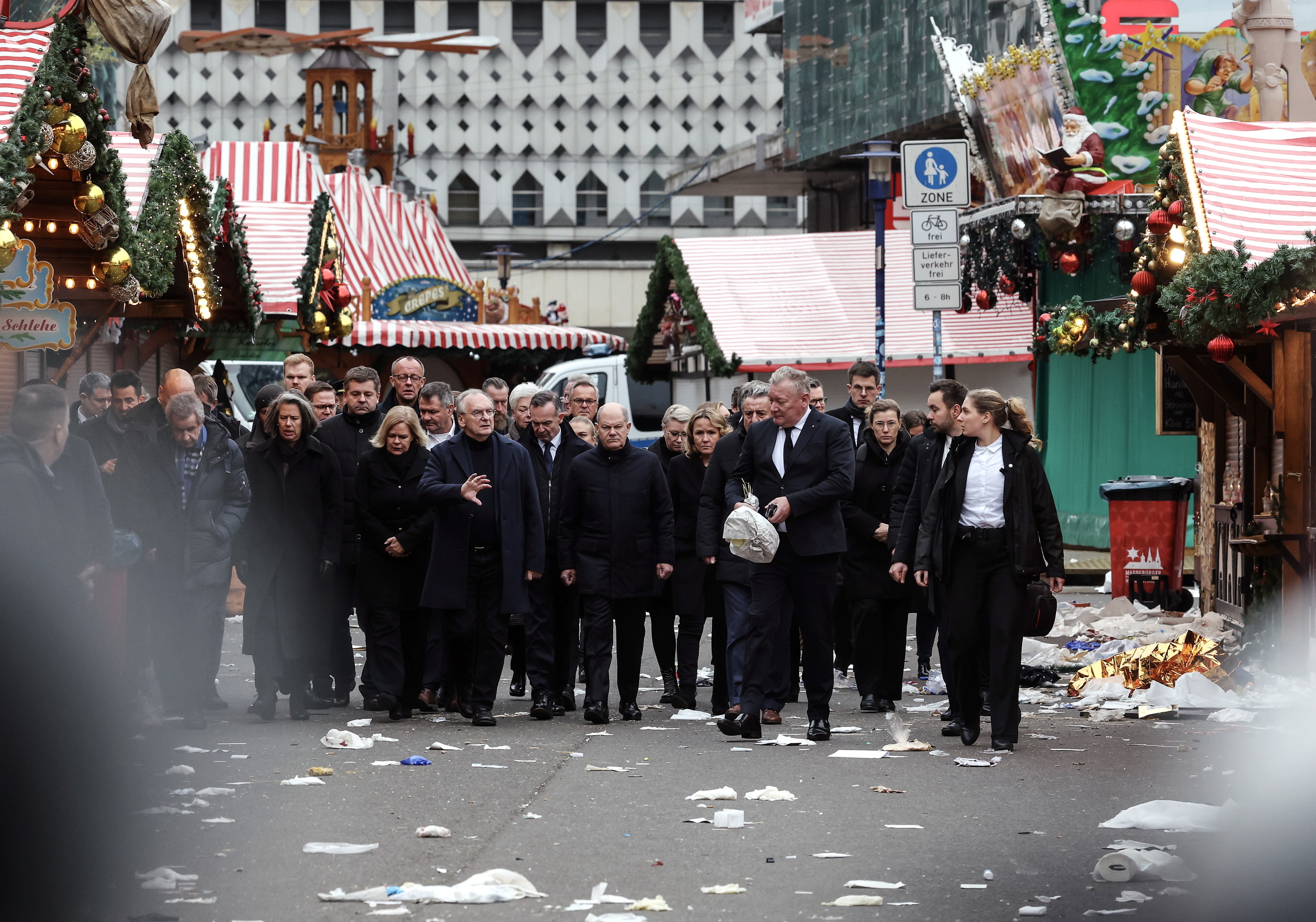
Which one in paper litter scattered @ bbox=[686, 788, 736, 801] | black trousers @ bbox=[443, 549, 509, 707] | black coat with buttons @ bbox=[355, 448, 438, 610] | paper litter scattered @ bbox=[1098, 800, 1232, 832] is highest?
black coat with buttons @ bbox=[355, 448, 438, 610]

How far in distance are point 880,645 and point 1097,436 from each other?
13565 millimetres

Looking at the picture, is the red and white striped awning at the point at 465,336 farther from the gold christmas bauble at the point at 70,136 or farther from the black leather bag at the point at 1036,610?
the black leather bag at the point at 1036,610

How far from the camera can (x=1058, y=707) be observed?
39.8 feet

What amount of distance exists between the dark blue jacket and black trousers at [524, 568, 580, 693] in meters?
0.20

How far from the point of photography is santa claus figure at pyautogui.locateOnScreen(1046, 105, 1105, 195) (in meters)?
22.1

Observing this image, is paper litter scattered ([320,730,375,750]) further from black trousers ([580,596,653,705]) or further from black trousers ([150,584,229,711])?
black trousers ([580,596,653,705])

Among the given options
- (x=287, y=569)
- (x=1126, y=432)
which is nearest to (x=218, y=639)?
(x=287, y=569)

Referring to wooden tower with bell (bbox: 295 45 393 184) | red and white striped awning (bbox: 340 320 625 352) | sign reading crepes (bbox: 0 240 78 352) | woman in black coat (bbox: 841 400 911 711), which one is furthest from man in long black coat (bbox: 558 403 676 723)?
wooden tower with bell (bbox: 295 45 393 184)

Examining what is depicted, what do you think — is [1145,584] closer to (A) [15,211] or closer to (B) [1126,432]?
(B) [1126,432]

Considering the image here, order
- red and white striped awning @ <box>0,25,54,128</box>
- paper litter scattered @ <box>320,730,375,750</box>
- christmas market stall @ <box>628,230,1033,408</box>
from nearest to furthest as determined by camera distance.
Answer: paper litter scattered @ <box>320,730,375,750</box>, red and white striped awning @ <box>0,25,54,128</box>, christmas market stall @ <box>628,230,1033,408</box>

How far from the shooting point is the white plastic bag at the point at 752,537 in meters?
10.5

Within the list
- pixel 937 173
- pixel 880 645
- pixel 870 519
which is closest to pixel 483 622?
pixel 880 645

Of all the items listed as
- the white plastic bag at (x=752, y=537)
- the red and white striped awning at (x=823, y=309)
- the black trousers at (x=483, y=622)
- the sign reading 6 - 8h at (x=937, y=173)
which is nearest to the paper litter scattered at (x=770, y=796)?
the white plastic bag at (x=752, y=537)

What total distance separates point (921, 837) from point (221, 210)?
35.6 feet
